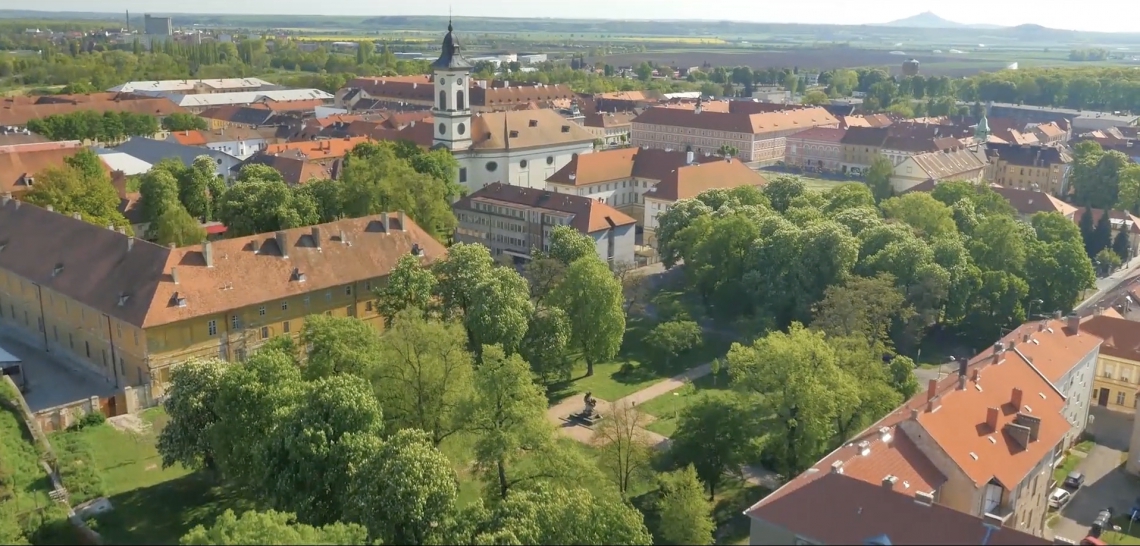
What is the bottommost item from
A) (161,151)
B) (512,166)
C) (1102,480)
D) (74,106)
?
(1102,480)

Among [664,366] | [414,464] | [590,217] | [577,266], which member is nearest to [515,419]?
[414,464]

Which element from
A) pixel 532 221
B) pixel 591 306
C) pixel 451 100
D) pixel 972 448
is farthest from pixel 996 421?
pixel 451 100

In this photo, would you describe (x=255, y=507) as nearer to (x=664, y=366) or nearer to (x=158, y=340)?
(x=158, y=340)

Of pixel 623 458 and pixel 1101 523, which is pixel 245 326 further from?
pixel 1101 523

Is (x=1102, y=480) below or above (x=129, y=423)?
below

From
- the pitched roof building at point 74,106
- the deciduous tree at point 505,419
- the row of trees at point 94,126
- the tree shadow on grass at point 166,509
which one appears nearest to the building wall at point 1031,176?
the deciduous tree at point 505,419

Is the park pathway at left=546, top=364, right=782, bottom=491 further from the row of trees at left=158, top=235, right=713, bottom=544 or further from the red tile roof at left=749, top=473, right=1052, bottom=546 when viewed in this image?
the red tile roof at left=749, top=473, right=1052, bottom=546

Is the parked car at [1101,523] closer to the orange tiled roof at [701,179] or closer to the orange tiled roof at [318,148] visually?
the orange tiled roof at [701,179]
